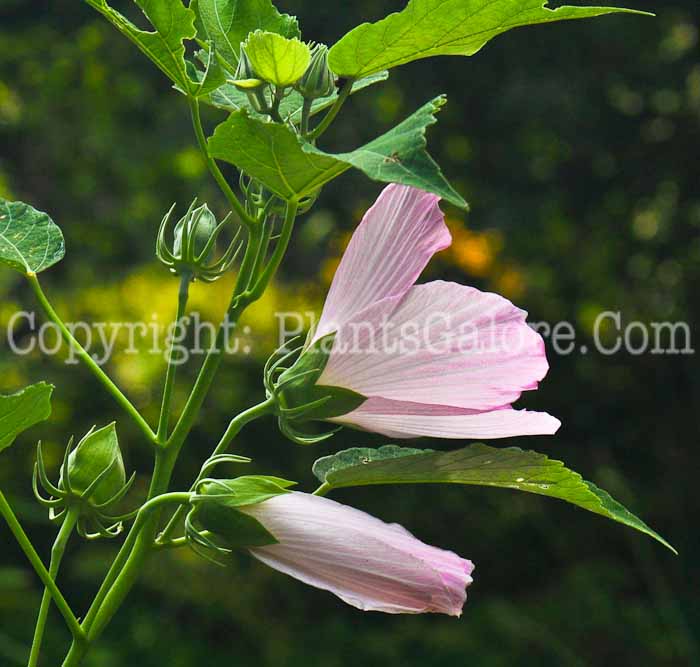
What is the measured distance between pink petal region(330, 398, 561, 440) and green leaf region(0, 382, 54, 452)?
13 centimetres

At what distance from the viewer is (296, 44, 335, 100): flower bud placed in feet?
1.40

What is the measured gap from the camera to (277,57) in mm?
399

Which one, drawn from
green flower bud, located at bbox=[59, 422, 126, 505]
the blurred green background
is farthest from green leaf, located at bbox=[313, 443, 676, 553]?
the blurred green background

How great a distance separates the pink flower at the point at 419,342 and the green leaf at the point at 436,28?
6 cm

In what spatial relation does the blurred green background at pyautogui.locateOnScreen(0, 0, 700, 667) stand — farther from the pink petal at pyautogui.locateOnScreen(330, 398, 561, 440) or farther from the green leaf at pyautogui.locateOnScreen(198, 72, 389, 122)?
the pink petal at pyautogui.locateOnScreen(330, 398, 561, 440)

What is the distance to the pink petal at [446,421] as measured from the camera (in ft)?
1.40

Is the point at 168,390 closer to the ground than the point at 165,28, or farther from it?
closer to the ground

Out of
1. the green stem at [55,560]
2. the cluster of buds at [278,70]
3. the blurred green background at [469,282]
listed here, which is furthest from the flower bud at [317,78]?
the blurred green background at [469,282]

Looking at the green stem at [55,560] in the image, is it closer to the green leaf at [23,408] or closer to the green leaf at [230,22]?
the green leaf at [23,408]

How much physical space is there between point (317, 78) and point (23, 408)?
190mm

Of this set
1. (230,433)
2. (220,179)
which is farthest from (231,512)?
(220,179)

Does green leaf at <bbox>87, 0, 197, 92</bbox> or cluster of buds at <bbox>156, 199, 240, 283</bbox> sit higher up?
green leaf at <bbox>87, 0, 197, 92</bbox>

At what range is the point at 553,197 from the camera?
2.51 meters

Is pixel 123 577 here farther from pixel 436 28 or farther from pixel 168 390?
pixel 436 28
